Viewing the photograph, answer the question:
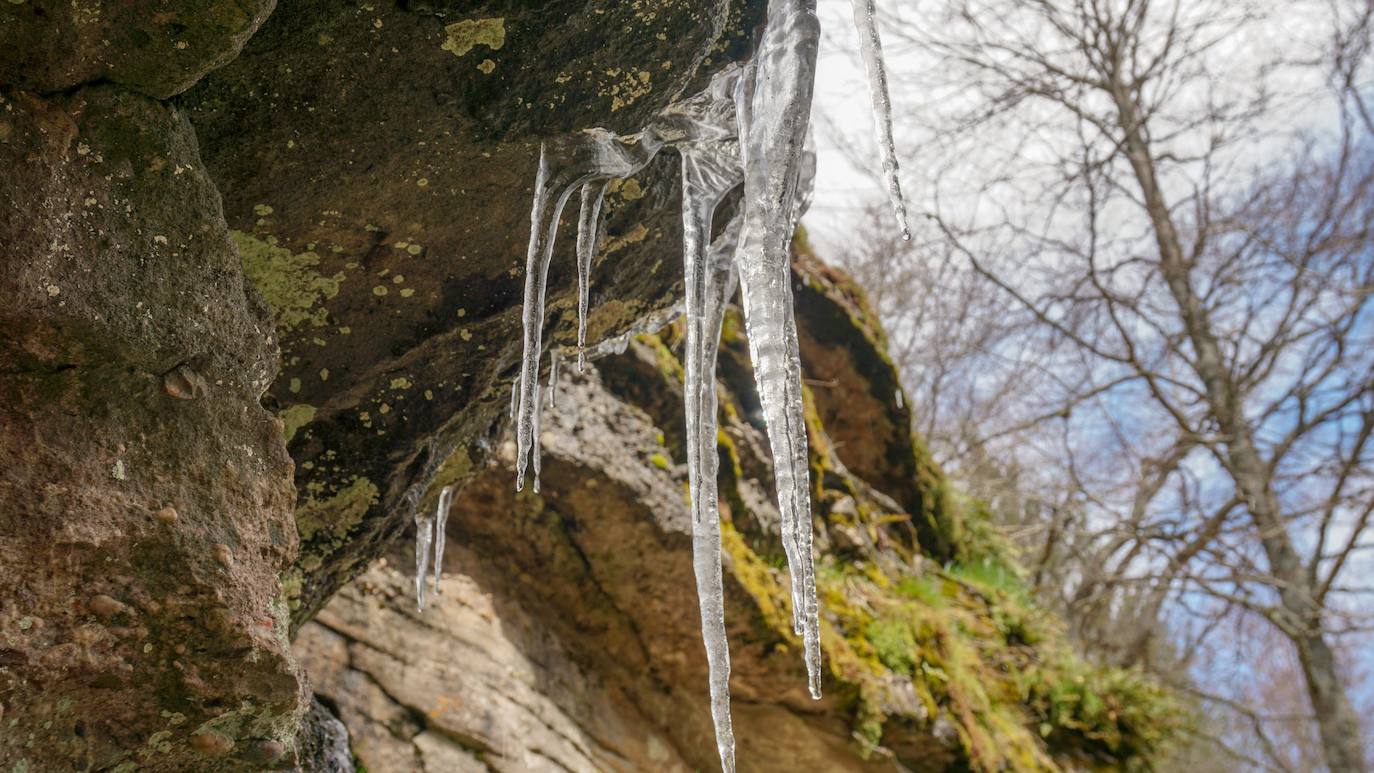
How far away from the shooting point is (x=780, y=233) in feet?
6.22

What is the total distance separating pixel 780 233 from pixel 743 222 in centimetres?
20

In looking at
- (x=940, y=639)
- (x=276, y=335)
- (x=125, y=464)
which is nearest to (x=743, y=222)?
(x=276, y=335)

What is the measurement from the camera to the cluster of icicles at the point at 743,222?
177cm

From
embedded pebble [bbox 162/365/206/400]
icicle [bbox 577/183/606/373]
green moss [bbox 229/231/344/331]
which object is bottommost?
embedded pebble [bbox 162/365/206/400]

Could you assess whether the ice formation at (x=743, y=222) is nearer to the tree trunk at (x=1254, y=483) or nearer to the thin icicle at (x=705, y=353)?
the thin icicle at (x=705, y=353)

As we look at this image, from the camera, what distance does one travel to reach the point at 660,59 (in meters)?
1.80

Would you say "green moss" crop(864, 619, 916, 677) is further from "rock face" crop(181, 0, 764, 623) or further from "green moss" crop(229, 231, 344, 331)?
"green moss" crop(229, 231, 344, 331)

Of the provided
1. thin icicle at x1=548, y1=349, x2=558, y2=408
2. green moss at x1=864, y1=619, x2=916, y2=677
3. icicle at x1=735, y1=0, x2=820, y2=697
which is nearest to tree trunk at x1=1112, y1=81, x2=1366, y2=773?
green moss at x1=864, y1=619, x2=916, y2=677

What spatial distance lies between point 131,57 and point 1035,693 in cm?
598

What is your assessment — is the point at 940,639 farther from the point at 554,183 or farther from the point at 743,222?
the point at 554,183

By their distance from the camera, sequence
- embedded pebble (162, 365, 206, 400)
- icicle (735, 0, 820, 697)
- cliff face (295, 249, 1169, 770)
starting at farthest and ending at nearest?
cliff face (295, 249, 1169, 770) < icicle (735, 0, 820, 697) < embedded pebble (162, 365, 206, 400)

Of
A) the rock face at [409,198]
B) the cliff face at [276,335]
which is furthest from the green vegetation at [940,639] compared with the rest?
the rock face at [409,198]

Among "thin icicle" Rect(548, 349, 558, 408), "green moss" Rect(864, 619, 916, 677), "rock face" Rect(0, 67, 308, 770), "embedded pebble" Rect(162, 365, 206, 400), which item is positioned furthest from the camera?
"green moss" Rect(864, 619, 916, 677)

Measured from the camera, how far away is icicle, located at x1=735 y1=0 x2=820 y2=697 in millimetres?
1755
